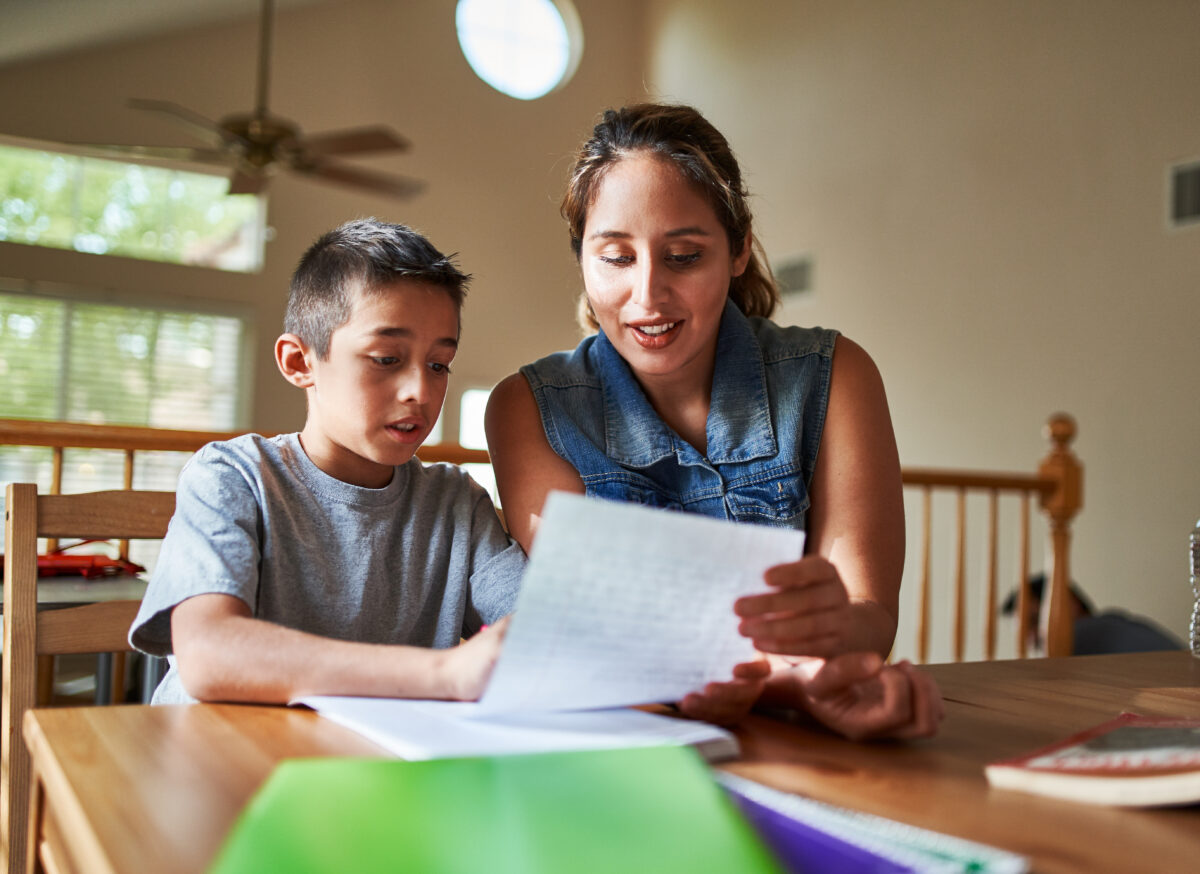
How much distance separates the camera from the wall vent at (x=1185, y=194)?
11.8 feet

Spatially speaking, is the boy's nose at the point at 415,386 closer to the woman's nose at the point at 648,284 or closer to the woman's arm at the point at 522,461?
the woman's arm at the point at 522,461

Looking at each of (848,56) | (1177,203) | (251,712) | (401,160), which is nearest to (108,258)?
(401,160)

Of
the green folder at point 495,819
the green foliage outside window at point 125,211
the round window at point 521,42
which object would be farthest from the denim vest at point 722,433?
the round window at point 521,42

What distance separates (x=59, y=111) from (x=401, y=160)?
1873 mm

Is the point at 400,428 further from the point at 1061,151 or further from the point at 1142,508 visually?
the point at 1061,151

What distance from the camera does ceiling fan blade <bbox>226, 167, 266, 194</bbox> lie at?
4.30 meters

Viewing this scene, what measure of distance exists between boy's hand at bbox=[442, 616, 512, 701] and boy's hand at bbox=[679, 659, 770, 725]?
0.13 metres

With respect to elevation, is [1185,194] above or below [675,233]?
above

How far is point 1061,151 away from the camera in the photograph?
4.10m

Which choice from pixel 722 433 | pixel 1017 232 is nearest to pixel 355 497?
pixel 722 433

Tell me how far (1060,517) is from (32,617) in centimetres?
290

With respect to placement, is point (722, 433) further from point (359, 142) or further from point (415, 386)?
point (359, 142)

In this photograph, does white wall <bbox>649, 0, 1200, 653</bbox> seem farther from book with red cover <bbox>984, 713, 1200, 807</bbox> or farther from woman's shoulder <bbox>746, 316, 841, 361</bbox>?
book with red cover <bbox>984, 713, 1200, 807</bbox>

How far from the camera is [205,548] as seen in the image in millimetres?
817
